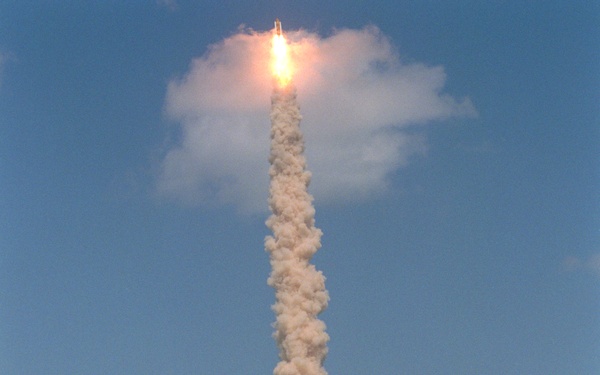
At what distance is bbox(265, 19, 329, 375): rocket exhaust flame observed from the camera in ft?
260

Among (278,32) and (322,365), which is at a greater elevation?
(278,32)

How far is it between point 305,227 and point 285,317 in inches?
287

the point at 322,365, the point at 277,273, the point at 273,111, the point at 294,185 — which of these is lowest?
the point at 322,365

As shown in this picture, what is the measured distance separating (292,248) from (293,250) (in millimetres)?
211

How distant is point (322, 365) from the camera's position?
80.3 metres

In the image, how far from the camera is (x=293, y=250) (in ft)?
266

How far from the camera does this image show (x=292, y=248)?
81125 mm

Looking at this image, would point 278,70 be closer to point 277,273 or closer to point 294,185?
point 294,185

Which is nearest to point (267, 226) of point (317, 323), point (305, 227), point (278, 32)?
point (305, 227)

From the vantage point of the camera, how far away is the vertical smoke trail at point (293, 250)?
3120 inches

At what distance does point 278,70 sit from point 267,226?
12.6 m

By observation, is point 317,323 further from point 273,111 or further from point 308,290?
point 273,111

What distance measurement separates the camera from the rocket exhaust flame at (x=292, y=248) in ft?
260

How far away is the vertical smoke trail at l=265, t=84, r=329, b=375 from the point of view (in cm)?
7925
